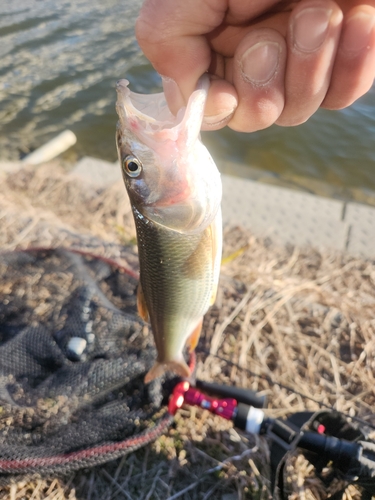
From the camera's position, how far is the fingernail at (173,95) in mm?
1531

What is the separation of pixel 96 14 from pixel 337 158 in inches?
357

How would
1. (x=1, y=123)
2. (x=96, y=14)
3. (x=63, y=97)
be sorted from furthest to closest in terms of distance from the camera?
1. (x=96, y=14)
2. (x=63, y=97)
3. (x=1, y=123)

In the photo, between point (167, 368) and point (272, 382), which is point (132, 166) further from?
point (272, 382)

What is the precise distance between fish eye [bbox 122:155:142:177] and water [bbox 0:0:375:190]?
5.27 m

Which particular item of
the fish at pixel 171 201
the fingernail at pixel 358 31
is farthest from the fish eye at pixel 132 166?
the fingernail at pixel 358 31

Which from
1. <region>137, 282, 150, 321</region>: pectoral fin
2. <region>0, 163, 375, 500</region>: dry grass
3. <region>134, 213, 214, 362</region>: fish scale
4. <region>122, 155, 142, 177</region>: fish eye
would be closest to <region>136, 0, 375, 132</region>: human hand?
<region>122, 155, 142, 177</region>: fish eye

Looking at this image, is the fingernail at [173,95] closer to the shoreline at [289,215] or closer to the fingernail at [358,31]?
the fingernail at [358,31]

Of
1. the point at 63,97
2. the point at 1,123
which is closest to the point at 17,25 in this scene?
the point at 63,97

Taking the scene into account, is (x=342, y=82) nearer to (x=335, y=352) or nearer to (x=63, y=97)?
(x=335, y=352)

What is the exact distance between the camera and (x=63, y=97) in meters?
8.31

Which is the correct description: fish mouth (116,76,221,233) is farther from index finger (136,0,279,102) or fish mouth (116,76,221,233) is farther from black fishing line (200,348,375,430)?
black fishing line (200,348,375,430)

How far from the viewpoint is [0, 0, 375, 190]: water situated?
681 centimetres

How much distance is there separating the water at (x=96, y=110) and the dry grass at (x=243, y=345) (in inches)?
112

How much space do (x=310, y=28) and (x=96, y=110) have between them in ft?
23.1
